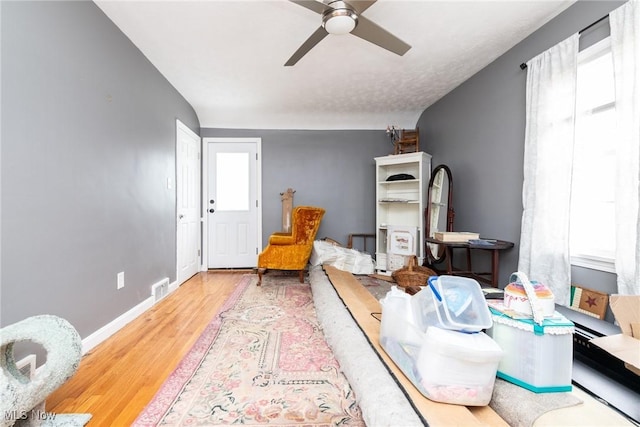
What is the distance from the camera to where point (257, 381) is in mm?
1493

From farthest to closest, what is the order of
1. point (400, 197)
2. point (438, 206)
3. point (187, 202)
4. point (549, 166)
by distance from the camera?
point (400, 197)
point (187, 202)
point (438, 206)
point (549, 166)

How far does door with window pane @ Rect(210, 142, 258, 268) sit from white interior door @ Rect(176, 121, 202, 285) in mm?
226

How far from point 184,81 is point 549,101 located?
3577 mm

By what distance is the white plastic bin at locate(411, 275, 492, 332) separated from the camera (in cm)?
111

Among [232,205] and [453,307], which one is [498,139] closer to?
[453,307]

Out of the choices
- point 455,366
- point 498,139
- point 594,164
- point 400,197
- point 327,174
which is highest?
point 498,139

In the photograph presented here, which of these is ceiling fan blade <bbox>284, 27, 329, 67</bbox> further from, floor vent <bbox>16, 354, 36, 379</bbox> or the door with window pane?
the door with window pane

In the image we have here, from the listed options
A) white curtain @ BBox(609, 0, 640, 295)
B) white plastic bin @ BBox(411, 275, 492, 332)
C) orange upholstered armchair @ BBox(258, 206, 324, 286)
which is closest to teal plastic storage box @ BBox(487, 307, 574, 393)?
white plastic bin @ BBox(411, 275, 492, 332)

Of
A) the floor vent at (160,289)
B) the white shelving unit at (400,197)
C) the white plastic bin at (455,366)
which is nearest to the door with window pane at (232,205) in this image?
the floor vent at (160,289)

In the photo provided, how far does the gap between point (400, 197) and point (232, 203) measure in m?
2.65

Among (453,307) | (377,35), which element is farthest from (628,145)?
(377,35)

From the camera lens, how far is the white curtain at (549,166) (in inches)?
77.0

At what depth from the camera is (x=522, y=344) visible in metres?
1.14

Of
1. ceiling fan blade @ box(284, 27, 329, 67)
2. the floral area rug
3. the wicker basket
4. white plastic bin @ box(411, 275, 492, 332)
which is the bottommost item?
the floral area rug
